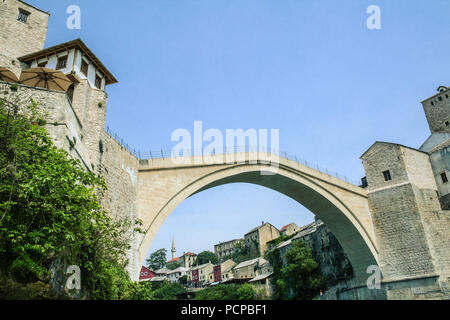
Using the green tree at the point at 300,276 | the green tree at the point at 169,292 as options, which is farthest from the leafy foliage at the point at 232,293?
the green tree at the point at 169,292

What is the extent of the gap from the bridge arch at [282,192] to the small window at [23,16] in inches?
386

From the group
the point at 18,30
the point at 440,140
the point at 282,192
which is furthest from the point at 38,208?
the point at 440,140

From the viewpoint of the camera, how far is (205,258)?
84.9 metres

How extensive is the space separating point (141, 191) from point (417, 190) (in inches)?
700

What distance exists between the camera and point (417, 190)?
22.7m

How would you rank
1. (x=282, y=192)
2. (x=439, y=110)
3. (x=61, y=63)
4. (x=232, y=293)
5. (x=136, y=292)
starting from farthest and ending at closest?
(x=232, y=293)
(x=439, y=110)
(x=282, y=192)
(x=61, y=63)
(x=136, y=292)

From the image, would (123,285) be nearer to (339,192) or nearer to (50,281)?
(50,281)

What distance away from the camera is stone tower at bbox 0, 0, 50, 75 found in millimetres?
15283

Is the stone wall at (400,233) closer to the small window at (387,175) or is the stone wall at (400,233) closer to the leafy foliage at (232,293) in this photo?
the small window at (387,175)

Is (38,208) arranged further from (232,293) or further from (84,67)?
(232,293)

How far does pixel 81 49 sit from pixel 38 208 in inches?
350

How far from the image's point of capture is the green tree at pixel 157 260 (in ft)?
293

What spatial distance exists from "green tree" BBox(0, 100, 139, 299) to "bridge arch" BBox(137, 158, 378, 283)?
19.8ft

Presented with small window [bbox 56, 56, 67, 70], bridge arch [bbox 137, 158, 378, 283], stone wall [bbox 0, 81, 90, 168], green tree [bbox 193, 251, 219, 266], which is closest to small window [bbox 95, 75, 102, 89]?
small window [bbox 56, 56, 67, 70]
